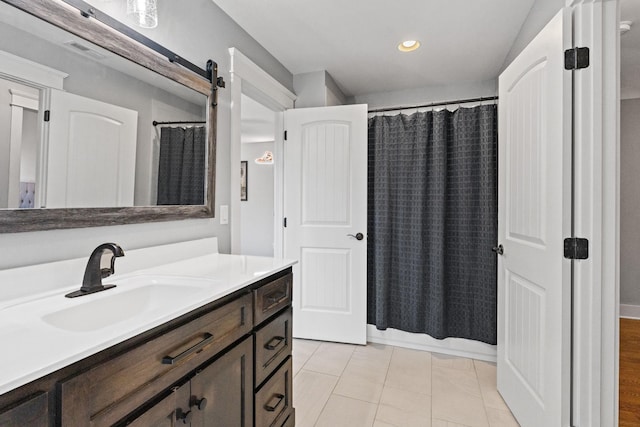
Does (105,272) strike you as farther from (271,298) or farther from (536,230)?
(536,230)

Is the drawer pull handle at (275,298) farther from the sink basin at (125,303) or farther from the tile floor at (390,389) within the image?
the tile floor at (390,389)

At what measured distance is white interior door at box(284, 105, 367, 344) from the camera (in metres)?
2.62

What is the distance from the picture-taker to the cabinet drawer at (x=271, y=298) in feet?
4.11

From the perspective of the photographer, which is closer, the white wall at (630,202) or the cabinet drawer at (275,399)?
the cabinet drawer at (275,399)

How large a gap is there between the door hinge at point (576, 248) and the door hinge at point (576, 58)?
0.70 m

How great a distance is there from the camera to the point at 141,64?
1391 millimetres

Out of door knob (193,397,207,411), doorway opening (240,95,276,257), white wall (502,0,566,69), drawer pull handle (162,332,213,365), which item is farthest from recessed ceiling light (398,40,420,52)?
doorway opening (240,95,276,257)

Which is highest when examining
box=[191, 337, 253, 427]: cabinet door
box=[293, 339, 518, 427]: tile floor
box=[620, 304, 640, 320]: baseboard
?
box=[191, 337, 253, 427]: cabinet door

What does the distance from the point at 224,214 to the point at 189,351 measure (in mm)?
1133

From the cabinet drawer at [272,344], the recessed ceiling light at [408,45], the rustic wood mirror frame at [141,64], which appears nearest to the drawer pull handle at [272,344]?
the cabinet drawer at [272,344]

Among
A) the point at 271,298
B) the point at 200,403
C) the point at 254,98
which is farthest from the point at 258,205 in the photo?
the point at 200,403

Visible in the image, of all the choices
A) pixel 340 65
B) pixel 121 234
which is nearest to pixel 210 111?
pixel 121 234

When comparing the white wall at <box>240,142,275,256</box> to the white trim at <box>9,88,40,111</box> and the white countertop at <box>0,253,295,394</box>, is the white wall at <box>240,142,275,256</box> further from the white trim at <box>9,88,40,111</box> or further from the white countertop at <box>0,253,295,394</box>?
the white trim at <box>9,88,40,111</box>

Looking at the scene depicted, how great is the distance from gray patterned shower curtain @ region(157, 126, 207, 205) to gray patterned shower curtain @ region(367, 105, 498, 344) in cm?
148
